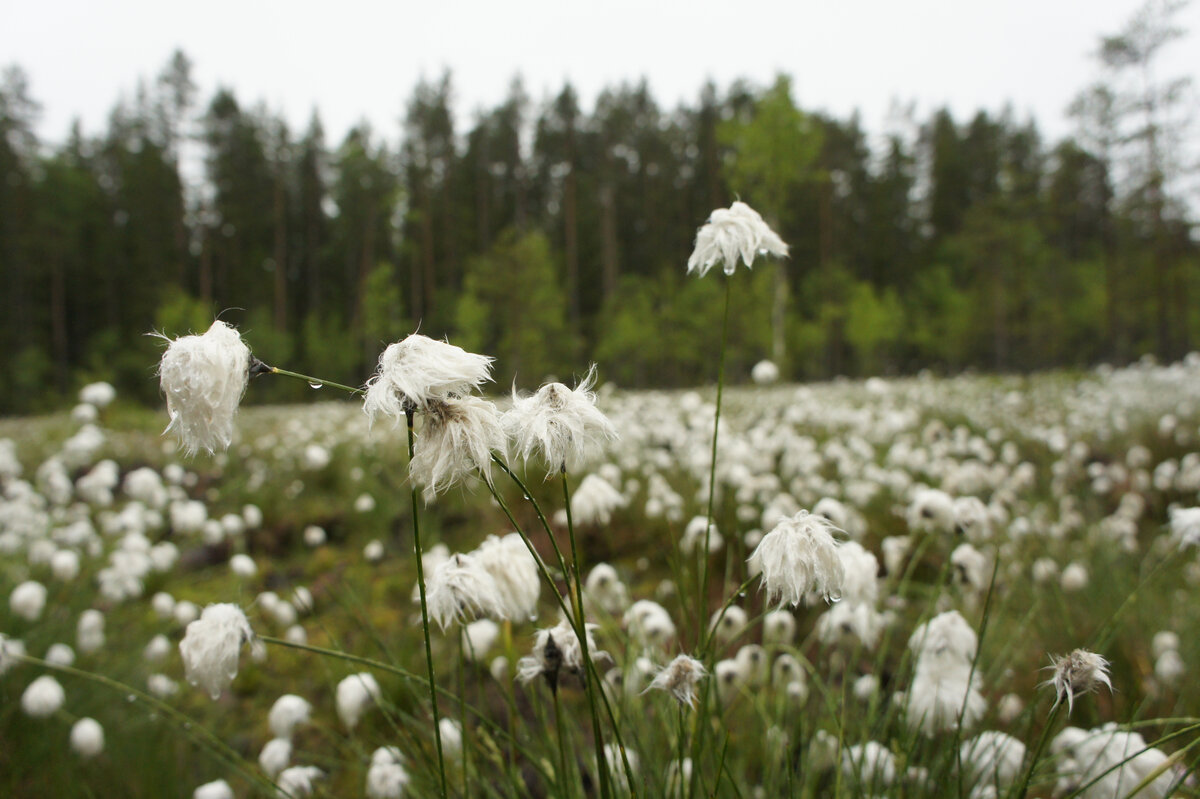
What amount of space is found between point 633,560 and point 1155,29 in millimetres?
27046

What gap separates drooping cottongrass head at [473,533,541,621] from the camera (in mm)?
1327

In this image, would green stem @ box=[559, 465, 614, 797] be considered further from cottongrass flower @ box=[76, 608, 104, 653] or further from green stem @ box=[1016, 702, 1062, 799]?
cottongrass flower @ box=[76, 608, 104, 653]

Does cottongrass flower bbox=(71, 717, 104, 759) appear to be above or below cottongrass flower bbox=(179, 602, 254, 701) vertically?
below

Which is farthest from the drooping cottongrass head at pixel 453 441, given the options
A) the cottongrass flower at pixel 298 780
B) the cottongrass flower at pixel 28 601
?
the cottongrass flower at pixel 28 601

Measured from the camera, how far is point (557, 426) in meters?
0.93

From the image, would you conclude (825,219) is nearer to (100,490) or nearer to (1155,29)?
(1155,29)

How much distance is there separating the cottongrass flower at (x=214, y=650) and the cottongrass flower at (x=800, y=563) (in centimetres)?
94

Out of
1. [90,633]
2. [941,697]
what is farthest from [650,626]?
[90,633]

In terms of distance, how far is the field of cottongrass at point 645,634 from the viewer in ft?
4.60

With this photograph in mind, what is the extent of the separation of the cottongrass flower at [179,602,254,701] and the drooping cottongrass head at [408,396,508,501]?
1.98ft

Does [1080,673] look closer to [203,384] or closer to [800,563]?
[800,563]

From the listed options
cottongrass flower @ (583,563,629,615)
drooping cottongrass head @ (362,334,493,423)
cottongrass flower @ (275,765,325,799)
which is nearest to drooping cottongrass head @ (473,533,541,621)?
drooping cottongrass head @ (362,334,493,423)

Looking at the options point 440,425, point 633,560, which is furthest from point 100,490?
point 440,425

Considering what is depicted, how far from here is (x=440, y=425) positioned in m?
0.83
